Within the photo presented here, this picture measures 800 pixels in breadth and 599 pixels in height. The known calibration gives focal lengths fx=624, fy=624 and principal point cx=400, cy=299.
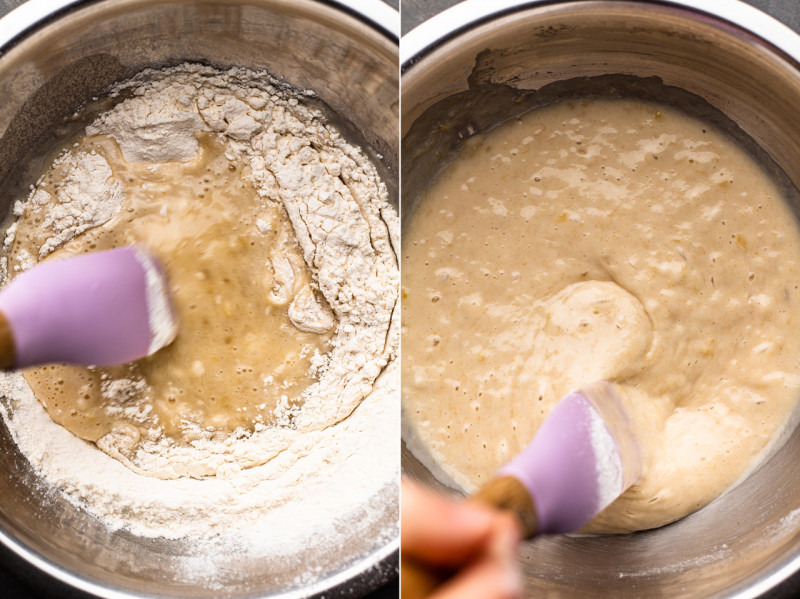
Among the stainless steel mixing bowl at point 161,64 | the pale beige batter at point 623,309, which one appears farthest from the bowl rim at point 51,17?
the pale beige batter at point 623,309

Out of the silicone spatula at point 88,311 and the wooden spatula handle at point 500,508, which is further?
the silicone spatula at point 88,311

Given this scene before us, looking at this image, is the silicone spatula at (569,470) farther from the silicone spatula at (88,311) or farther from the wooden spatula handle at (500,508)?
the silicone spatula at (88,311)

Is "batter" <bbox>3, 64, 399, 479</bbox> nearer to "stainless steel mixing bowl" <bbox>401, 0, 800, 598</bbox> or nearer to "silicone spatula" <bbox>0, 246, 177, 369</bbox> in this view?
"silicone spatula" <bbox>0, 246, 177, 369</bbox>

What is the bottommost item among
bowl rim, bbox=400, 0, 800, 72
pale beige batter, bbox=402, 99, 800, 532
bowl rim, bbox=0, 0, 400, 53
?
pale beige batter, bbox=402, 99, 800, 532

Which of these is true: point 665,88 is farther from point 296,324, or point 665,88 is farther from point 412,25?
point 296,324

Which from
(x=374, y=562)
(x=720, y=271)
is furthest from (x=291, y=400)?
(x=720, y=271)

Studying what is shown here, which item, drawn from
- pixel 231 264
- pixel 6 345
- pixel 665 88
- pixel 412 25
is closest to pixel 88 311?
pixel 6 345

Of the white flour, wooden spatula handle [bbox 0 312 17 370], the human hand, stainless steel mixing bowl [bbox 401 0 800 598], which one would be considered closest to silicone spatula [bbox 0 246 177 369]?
wooden spatula handle [bbox 0 312 17 370]
